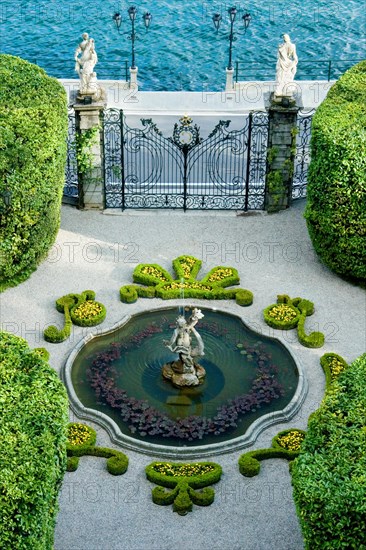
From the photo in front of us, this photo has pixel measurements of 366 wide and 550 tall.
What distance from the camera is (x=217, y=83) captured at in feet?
182

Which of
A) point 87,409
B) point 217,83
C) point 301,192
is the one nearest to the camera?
point 87,409

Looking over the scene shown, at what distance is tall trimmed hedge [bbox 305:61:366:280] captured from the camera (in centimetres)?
2889

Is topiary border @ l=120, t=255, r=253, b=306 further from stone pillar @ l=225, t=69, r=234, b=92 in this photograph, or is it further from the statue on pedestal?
stone pillar @ l=225, t=69, r=234, b=92

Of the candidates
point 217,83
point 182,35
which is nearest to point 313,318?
point 217,83

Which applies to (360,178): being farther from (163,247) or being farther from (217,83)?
(217,83)

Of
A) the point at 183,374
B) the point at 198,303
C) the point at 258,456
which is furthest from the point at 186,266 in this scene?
the point at 258,456

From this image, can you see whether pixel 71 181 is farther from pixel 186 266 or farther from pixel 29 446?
pixel 29 446

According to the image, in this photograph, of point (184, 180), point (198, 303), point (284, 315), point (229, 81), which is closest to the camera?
point (284, 315)

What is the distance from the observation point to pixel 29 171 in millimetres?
28984

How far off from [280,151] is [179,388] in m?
10.7

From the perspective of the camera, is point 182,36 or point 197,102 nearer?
point 197,102

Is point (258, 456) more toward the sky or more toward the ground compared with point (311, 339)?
more toward the ground

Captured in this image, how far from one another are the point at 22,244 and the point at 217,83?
1123 inches

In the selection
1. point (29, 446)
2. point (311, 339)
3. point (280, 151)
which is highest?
point (29, 446)
